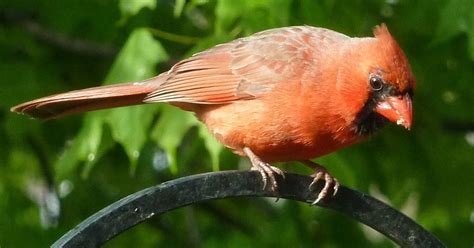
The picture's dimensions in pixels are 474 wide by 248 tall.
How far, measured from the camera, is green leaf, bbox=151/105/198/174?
354cm

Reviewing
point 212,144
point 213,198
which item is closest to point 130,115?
point 212,144

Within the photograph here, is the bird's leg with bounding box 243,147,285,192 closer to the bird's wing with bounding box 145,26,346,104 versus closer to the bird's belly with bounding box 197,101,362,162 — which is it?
the bird's belly with bounding box 197,101,362,162

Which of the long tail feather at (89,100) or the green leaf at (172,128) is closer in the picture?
the long tail feather at (89,100)

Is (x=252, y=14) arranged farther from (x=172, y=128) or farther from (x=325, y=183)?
(x=325, y=183)

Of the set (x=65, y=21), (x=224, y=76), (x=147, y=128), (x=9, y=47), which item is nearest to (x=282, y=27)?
(x=224, y=76)

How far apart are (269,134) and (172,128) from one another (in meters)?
0.45

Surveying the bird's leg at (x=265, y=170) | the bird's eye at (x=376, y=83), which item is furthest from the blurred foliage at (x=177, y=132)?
the bird's eye at (x=376, y=83)

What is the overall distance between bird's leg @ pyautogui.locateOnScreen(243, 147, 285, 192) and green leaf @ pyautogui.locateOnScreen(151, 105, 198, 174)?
1.01 ft

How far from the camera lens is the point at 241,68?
366 centimetres

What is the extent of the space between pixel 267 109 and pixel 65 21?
1145mm

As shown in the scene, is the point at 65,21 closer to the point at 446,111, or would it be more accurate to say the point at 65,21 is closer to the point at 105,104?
the point at 105,104

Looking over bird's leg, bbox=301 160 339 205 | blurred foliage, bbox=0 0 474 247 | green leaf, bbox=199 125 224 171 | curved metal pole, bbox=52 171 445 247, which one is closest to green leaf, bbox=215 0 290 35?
blurred foliage, bbox=0 0 474 247

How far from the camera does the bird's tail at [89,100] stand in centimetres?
333

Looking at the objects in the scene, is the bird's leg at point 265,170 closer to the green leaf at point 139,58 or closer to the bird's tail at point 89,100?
the bird's tail at point 89,100
